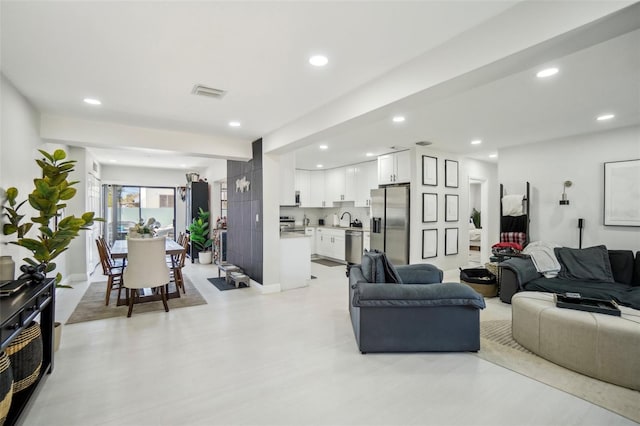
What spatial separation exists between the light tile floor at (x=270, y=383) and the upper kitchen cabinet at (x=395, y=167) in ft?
11.1

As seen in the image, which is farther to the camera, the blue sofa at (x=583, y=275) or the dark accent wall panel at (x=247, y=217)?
the dark accent wall panel at (x=247, y=217)

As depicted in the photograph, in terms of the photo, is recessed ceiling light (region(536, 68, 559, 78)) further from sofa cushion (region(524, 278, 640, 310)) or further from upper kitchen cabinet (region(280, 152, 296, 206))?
upper kitchen cabinet (region(280, 152, 296, 206))

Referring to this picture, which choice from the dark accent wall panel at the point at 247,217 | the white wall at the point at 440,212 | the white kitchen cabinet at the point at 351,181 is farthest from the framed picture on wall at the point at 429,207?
the dark accent wall panel at the point at 247,217

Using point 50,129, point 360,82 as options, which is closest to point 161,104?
point 50,129

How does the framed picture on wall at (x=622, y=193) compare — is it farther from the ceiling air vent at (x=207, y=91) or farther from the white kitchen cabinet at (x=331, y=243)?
the ceiling air vent at (x=207, y=91)

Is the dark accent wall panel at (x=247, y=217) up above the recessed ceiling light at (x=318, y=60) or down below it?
below

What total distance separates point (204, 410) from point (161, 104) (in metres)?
3.01

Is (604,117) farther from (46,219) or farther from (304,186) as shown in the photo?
(46,219)

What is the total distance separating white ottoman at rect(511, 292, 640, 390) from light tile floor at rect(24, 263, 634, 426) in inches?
18.5

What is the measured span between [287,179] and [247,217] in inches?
40.2

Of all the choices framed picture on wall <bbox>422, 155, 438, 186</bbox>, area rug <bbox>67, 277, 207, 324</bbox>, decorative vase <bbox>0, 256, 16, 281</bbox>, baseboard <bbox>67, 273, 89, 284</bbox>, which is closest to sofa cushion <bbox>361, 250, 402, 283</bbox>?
area rug <bbox>67, 277, 207, 324</bbox>

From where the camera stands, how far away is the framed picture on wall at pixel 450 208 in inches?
242

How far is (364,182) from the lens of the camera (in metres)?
7.34

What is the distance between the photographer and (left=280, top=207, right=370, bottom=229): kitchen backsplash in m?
8.03
